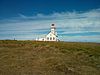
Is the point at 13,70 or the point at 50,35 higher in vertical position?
the point at 50,35

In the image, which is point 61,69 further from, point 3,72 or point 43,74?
point 3,72

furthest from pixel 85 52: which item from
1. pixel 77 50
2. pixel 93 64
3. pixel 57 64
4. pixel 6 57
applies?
pixel 6 57

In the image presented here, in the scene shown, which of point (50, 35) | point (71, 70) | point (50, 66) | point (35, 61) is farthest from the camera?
point (50, 35)

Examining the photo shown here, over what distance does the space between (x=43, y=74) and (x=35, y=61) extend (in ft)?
16.3

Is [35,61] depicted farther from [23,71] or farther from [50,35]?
[50,35]

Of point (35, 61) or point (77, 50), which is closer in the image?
point (35, 61)

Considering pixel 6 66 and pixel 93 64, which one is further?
pixel 93 64

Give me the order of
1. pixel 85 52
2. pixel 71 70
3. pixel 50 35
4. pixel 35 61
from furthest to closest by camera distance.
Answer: pixel 50 35
pixel 85 52
pixel 35 61
pixel 71 70

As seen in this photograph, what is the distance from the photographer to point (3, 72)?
16.4 m

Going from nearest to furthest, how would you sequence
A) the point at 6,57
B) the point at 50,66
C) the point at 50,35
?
the point at 50,66
the point at 6,57
the point at 50,35

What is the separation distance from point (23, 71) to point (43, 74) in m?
1.85

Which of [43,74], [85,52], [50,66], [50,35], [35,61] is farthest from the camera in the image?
[50,35]

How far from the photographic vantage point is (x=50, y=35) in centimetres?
4678

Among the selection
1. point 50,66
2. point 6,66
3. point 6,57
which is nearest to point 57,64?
point 50,66
